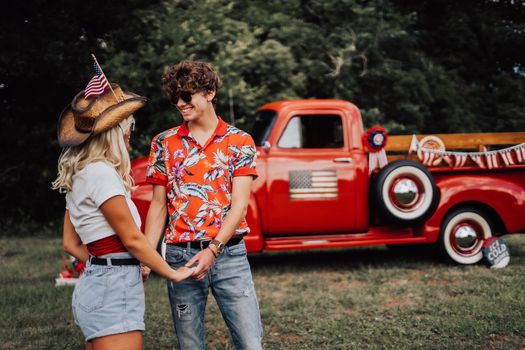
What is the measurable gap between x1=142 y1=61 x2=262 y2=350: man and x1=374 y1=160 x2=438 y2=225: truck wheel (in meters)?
4.02

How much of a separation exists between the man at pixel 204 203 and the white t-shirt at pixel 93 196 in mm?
322

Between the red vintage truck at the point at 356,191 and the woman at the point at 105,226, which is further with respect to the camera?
the red vintage truck at the point at 356,191

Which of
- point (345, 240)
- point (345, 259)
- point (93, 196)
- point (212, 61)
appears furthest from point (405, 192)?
point (212, 61)

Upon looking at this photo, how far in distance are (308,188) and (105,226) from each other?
4.38m

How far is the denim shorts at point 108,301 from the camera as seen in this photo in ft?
7.34

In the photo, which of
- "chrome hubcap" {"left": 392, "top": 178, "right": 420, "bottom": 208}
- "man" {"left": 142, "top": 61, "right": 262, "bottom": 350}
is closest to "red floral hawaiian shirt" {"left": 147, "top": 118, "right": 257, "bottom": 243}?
"man" {"left": 142, "top": 61, "right": 262, "bottom": 350}

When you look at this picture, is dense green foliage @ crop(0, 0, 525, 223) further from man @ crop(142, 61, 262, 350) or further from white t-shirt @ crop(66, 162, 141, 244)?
white t-shirt @ crop(66, 162, 141, 244)

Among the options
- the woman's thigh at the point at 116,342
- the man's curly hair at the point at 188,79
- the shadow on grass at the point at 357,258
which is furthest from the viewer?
the shadow on grass at the point at 357,258

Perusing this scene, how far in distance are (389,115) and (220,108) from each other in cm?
499

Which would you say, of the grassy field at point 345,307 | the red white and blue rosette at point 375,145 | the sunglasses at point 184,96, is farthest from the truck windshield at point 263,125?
the sunglasses at point 184,96

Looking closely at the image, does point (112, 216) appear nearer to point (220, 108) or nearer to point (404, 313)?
point (404, 313)

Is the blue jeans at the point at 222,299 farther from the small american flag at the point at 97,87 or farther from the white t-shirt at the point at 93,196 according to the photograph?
the small american flag at the point at 97,87

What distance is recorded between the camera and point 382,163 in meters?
6.73

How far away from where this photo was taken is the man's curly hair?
2.54m
